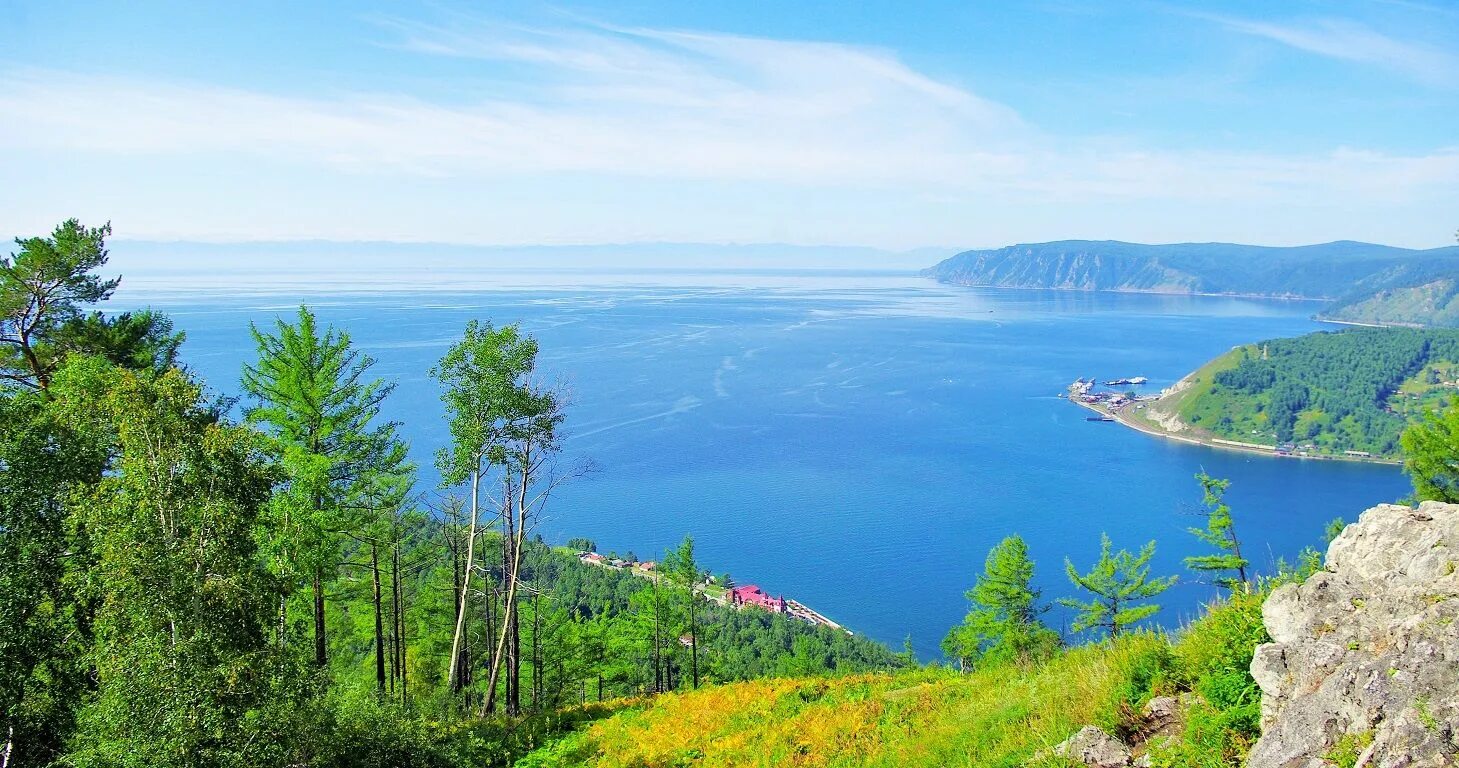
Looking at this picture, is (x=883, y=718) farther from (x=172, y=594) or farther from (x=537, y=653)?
(x=537, y=653)

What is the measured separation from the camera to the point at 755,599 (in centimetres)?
4422

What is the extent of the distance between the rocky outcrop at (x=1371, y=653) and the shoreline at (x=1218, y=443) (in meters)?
94.8

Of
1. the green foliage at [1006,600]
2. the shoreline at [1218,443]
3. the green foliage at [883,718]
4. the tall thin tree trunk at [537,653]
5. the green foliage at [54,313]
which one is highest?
the green foliage at [54,313]

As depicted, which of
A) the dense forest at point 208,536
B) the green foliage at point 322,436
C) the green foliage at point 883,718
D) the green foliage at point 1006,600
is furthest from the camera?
the green foliage at point 1006,600

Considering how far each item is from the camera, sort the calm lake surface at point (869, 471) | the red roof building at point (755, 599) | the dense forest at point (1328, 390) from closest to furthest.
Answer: the red roof building at point (755, 599), the calm lake surface at point (869, 471), the dense forest at point (1328, 390)

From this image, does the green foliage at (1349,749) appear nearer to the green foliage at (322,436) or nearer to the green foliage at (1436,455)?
the green foliage at (322,436)

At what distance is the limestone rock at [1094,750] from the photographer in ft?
17.2

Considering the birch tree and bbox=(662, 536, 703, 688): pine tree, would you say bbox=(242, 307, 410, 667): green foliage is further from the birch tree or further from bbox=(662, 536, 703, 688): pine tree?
bbox=(662, 536, 703, 688): pine tree

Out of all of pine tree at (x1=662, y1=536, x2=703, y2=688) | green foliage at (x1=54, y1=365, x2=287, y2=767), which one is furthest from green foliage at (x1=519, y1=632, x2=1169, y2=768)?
pine tree at (x1=662, y1=536, x2=703, y2=688)

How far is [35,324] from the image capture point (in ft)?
42.7

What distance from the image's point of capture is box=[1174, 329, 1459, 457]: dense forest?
294 feet

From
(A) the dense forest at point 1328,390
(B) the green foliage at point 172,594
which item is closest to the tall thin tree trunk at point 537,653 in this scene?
(B) the green foliage at point 172,594

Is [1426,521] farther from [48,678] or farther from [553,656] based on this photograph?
[553,656]

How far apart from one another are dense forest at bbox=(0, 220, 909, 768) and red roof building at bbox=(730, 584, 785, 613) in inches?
1028
